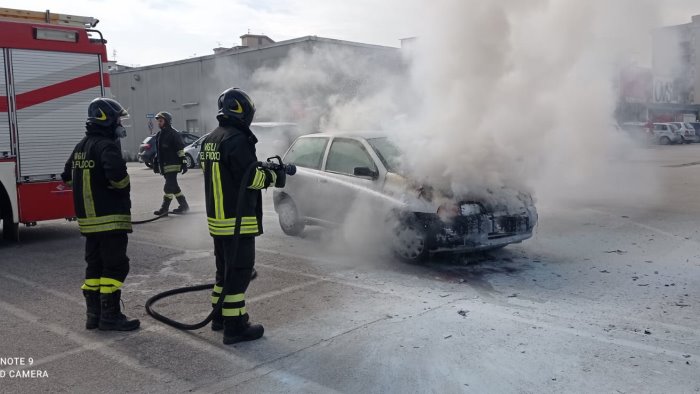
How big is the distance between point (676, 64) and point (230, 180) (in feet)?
32.8

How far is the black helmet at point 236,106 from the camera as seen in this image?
4.47m

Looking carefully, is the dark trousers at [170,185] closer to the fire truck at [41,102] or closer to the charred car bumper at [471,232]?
the fire truck at [41,102]

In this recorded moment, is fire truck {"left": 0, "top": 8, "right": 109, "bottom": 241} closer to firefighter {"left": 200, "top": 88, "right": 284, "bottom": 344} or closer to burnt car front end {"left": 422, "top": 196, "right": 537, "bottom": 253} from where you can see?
firefighter {"left": 200, "top": 88, "right": 284, "bottom": 344}

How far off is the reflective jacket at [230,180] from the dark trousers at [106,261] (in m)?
0.93

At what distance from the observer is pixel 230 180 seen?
4.41 m

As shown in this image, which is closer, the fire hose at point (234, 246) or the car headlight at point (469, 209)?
the fire hose at point (234, 246)

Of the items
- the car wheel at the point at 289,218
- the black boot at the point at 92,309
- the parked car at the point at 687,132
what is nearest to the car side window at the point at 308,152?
the car wheel at the point at 289,218

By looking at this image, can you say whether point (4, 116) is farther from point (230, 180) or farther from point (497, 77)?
point (497, 77)

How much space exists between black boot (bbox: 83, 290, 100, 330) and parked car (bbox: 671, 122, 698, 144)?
3697cm

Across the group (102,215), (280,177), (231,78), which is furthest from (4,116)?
(231,78)

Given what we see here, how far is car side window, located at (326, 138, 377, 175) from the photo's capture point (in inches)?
289

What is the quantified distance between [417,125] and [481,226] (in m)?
1.77

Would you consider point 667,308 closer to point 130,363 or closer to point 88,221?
point 130,363

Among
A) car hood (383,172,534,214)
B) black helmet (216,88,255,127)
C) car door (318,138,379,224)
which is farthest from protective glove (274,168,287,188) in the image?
car door (318,138,379,224)
